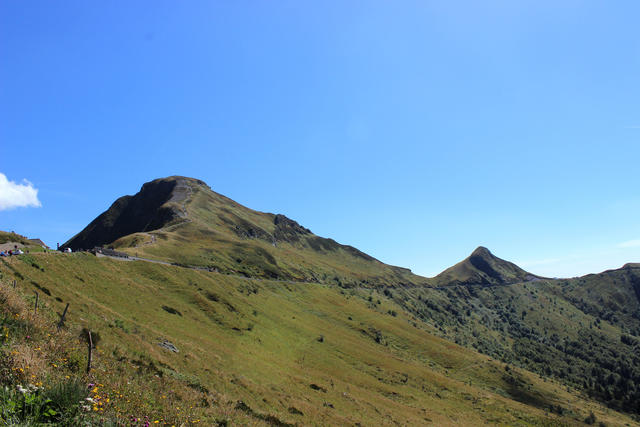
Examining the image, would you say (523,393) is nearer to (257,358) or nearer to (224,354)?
(257,358)

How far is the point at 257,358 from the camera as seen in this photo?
50.9 metres

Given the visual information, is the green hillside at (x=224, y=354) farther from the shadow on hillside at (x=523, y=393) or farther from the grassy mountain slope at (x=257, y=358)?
the shadow on hillside at (x=523, y=393)

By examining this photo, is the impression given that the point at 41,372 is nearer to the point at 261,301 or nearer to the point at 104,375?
the point at 104,375

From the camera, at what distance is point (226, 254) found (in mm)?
133750

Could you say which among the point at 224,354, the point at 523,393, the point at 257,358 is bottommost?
the point at 523,393

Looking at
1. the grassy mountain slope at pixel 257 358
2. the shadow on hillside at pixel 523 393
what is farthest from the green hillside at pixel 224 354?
the shadow on hillside at pixel 523 393

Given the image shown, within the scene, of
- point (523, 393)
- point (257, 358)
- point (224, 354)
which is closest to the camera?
point (224, 354)

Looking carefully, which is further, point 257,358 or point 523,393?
point 523,393

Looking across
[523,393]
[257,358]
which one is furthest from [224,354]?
[523,393]

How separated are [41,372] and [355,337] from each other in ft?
322

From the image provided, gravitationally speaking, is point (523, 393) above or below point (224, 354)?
below

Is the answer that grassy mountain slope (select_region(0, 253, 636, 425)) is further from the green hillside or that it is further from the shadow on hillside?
the shadow on hillside

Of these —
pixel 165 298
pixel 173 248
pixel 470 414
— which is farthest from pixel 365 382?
pixel 173 248

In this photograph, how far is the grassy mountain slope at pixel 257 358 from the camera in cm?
2423
